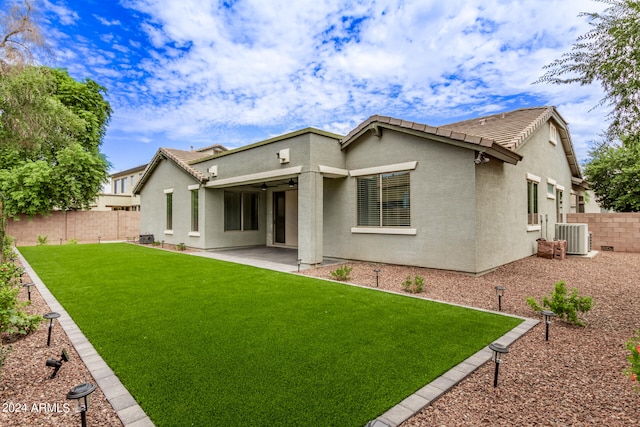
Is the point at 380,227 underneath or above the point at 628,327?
above

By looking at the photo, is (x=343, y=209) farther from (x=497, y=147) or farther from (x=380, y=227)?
(x=497, y=147)

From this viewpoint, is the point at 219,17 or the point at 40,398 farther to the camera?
the point at 219,17

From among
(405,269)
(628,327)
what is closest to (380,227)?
(405,269)

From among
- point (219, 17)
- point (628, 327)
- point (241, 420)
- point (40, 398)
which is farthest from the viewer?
point (219, 17)

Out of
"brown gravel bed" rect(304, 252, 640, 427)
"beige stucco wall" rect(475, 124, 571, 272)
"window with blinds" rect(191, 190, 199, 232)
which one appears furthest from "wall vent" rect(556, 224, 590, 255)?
"window with blinds" rect(191, 190, 199, 232)

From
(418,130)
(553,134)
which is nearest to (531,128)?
(553,134)

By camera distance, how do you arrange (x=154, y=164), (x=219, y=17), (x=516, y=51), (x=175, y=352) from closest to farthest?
1. (x=175, y=352)
2. (x=516, y=51)
3. (x=219, y=17)
4. (x=154, y=164)

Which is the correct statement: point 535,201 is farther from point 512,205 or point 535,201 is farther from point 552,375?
point 552,375

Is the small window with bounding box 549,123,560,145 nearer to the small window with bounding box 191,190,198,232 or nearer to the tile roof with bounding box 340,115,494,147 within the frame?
the tile roof with bounding box 340,115,494,147

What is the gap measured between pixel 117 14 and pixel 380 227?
477 inches

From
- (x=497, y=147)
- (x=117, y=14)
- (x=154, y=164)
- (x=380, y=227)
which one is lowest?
(x=380, y=227)

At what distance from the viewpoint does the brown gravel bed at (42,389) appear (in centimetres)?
277

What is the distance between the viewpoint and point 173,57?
14.3 meters

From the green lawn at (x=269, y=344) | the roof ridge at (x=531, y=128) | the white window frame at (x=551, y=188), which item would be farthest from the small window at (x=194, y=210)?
the white window frame at (x=551, y=188)
